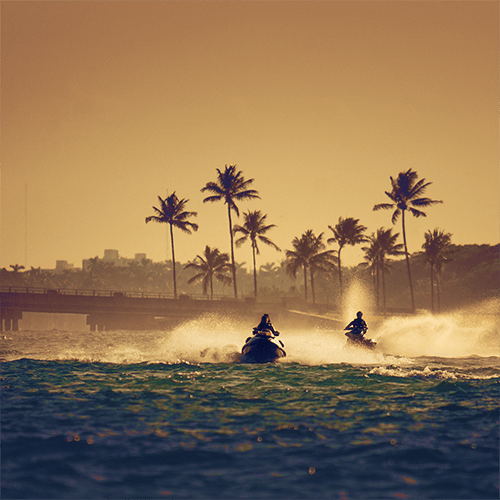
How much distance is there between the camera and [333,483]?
696 centimetres

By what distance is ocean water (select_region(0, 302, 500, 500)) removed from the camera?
6.89 meters

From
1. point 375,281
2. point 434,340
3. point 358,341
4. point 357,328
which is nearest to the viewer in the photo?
point 358,341

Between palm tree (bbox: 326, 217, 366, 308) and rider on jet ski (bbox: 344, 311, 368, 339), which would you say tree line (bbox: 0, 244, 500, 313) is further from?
rider on jet ski (bbox: 344, 311, 368, 339)

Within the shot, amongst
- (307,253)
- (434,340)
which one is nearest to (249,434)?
(434,340)

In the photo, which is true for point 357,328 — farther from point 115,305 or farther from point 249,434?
point 115,305

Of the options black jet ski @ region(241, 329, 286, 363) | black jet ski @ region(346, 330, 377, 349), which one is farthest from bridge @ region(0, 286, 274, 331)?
black jet ski @ region(241, 329, 286, 363)

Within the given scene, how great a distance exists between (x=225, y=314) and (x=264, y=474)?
57121mm

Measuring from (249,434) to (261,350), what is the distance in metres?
11.7

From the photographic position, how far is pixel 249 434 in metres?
9.26

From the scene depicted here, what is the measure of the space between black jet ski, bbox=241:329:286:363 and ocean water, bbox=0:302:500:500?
3113 mm

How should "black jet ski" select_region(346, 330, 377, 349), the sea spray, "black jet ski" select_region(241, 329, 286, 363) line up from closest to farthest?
"black jet ski" select_region(241, 329, 286, 363) < "black jet ski" select_region(346, 330, 377, 349) < the sea spray

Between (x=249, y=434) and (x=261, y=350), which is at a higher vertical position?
(x=261, y=350)

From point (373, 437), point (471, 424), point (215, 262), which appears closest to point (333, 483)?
point (373, 437)

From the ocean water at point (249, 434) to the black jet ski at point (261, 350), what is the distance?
311 cm
